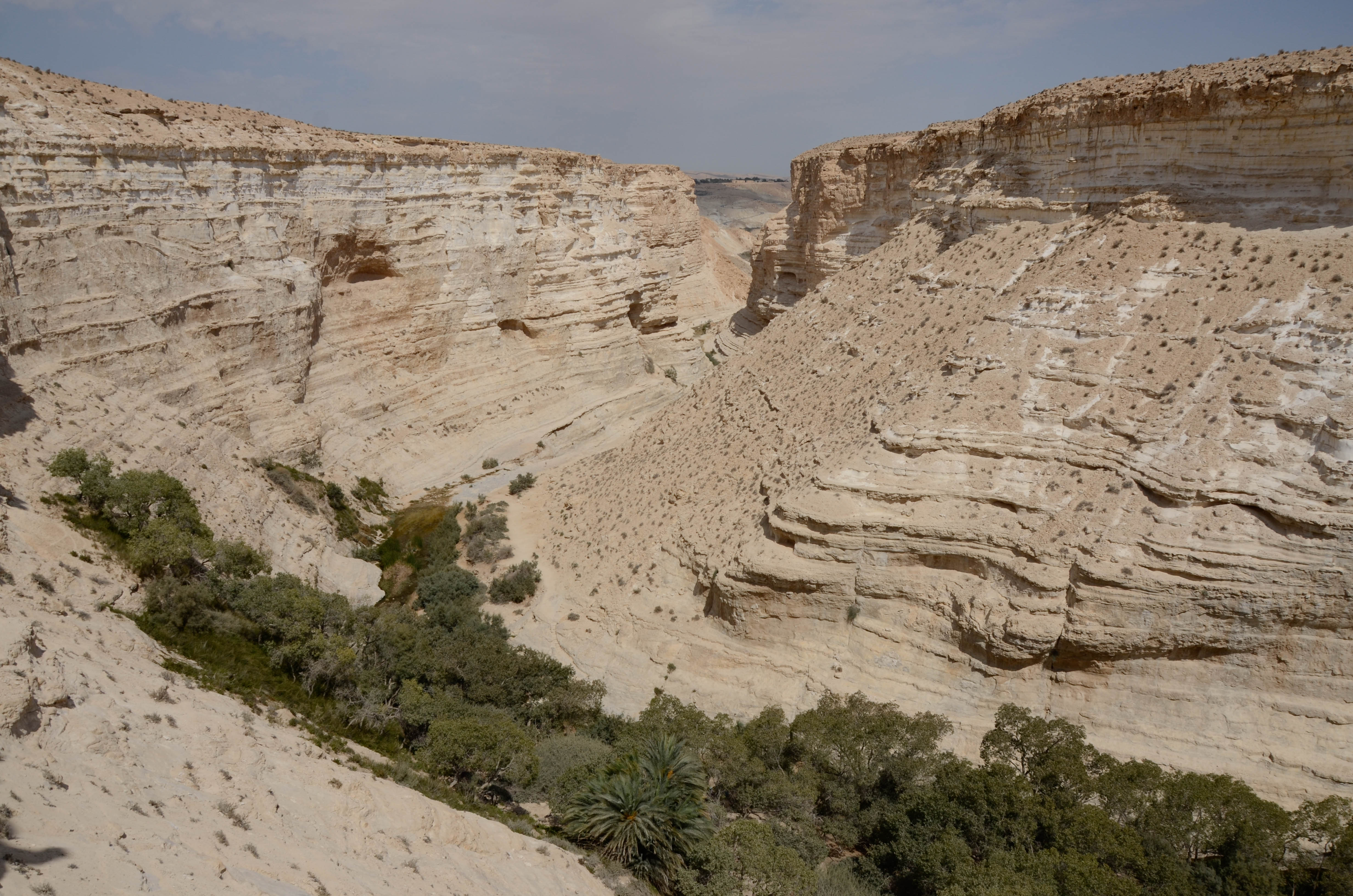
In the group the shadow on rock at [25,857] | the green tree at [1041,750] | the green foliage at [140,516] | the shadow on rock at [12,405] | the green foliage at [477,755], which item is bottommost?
the green foliage at [477,755]

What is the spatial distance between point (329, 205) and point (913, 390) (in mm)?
19798

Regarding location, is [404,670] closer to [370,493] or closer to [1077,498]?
[370,493]

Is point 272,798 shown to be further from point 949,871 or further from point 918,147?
point 918,147

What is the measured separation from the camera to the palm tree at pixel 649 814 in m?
13.4

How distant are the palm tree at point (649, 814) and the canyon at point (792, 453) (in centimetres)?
88

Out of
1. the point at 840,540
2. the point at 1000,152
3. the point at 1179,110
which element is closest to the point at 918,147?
the point at 1000,152

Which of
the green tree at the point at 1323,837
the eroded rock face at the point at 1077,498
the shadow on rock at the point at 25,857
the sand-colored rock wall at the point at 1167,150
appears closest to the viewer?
the shadow on rock at the point at 25,857

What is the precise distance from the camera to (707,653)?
1955 cm

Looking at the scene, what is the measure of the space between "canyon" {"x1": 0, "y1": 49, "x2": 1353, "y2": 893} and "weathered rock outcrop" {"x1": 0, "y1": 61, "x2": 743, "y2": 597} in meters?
0.12

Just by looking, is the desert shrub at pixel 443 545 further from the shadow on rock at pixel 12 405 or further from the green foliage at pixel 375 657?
the shadow on rock at pixel 12 405

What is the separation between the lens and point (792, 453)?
21766 mm

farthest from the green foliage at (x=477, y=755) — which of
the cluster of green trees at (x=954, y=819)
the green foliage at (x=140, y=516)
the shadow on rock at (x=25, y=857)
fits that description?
the shadow on rock at (x=25, y=857)

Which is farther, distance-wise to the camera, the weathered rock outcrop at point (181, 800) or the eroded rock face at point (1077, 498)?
the eroded rock face at point (1077, 498)

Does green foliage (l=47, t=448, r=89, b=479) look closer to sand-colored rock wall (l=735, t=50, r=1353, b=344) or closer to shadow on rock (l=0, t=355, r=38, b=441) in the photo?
shadow on rock (l=0, t=355, r=38, b=441)
